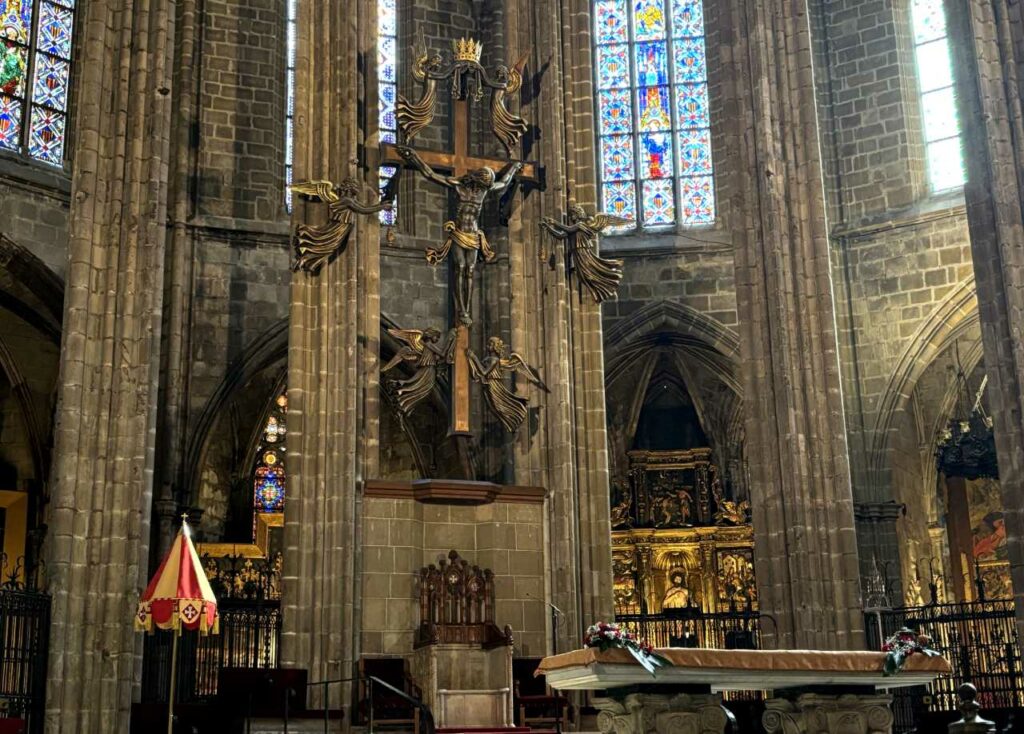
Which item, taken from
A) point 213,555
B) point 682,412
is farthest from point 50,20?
point 682,412

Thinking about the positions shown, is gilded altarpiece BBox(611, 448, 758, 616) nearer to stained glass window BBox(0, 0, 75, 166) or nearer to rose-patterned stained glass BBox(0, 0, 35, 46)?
stained glass window BBox(0, 0, 75, 166)

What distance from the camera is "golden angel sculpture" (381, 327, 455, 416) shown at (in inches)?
573

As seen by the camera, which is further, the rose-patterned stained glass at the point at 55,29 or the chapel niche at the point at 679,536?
the chapel niche at the point at 679,536

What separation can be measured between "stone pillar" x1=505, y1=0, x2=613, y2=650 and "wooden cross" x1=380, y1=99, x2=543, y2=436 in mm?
575

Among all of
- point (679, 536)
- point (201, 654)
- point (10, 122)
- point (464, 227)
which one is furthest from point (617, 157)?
point (201, 654)

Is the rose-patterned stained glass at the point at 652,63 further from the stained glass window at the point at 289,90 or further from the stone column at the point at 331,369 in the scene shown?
the stone column at the point at 331,369

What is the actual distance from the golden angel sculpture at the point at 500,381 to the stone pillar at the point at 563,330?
30cm

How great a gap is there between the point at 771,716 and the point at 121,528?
21.7ft

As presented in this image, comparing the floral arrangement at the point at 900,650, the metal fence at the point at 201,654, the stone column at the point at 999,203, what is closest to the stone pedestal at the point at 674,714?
the floral arrangement at the point at 900,650

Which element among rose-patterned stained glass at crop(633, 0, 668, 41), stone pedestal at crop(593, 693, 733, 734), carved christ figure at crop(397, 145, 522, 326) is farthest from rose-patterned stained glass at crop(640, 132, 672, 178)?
stone pedestal at crop(593, 693, 733, 734)

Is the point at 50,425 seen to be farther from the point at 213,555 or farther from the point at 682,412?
the point at 682,412

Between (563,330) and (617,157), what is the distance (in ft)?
25.8

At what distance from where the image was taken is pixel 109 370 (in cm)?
1418

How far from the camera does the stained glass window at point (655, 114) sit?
886 inches
